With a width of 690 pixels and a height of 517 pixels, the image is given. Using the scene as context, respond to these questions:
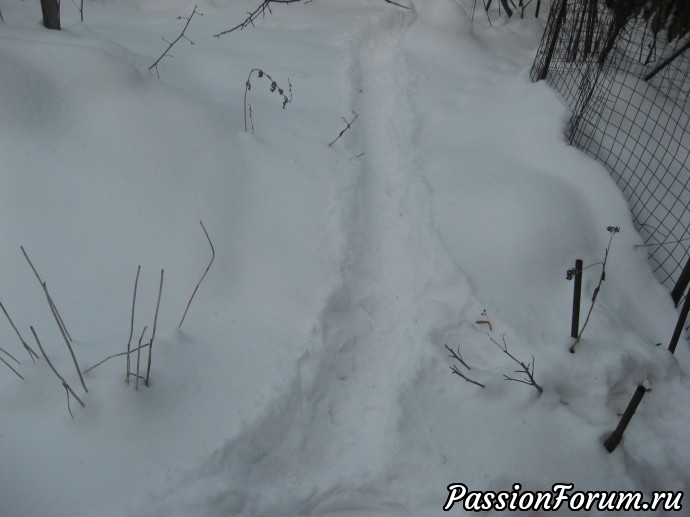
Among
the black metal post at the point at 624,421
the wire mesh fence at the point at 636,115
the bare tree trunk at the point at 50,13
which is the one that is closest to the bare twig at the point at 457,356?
the black metal post at the point at 624,421

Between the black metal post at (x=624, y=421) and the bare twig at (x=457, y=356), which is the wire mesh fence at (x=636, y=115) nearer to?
the black metal post at (x=624, y=421)

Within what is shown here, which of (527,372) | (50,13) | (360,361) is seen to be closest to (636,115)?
(527,372)

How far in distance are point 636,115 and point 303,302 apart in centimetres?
291

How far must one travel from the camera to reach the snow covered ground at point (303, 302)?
→ 210 centimetres

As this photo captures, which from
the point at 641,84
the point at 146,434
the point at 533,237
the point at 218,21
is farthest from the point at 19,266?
the point at 641,84

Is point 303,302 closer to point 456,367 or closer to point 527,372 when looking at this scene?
point 456,367

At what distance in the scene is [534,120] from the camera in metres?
3.80

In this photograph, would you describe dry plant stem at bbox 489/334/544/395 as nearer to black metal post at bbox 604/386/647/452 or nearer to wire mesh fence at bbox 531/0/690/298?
black metal post at bbox 604/386/647/452

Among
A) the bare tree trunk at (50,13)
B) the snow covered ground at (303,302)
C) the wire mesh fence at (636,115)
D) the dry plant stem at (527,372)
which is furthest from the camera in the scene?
the bare tree trunk at (50,13)

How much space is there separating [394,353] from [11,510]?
157cm

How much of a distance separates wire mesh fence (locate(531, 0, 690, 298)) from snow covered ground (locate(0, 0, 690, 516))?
0.27 metres

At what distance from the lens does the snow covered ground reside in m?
2.10

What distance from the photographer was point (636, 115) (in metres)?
4.03

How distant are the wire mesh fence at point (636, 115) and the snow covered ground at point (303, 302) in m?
0.27
